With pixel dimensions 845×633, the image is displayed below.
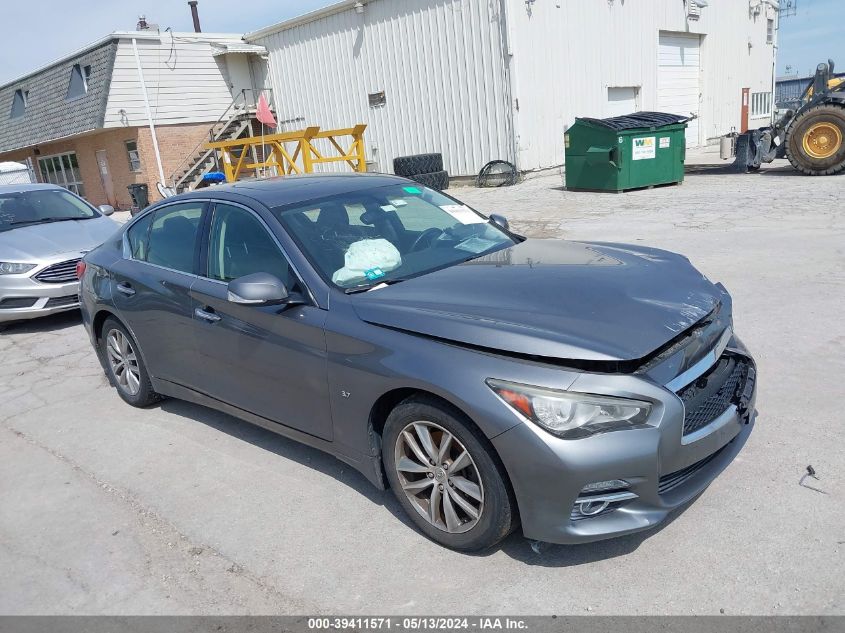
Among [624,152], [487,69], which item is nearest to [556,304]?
[624,152]

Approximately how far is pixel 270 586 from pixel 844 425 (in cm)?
317

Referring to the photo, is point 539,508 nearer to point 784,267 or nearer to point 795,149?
point 784,267

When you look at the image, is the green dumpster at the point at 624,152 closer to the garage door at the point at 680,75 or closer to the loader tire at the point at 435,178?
the loader tire at the point at 435,178

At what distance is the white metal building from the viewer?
670 inches

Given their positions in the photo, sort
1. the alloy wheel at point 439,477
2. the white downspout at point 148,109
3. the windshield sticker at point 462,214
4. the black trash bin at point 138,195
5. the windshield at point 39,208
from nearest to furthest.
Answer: the alloy wheel at point 439,477 → the windshield sticker at point 462,214 → the windshield at point 39,208 → the black trash bin at point 138,195 → the white downspout at point 148,109

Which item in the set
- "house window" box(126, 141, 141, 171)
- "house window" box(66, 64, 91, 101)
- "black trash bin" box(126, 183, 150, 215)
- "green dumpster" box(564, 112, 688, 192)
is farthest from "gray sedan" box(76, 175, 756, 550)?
"house window" box(66, 64, 91, 101)

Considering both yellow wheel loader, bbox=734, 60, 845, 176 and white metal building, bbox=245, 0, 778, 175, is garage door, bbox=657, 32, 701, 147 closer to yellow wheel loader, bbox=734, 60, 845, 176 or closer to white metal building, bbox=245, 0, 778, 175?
white metal building, bbox=245, 0, 778, 175

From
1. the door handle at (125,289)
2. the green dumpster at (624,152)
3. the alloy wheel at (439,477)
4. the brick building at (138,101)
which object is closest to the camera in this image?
the alloy wheel at (439,477)

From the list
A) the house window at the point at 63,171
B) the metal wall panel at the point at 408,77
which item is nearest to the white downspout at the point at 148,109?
the metal wall panel at the point at 408,77

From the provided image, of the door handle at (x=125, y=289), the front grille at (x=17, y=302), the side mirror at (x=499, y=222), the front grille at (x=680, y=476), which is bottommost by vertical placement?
the front grille at (x=680, y=476)

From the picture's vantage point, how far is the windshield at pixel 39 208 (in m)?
8.63

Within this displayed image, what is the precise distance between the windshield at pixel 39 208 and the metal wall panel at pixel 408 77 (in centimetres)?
1092

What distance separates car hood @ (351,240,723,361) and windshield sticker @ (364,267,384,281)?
0.16 meters

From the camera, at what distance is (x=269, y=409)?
12.3ft
